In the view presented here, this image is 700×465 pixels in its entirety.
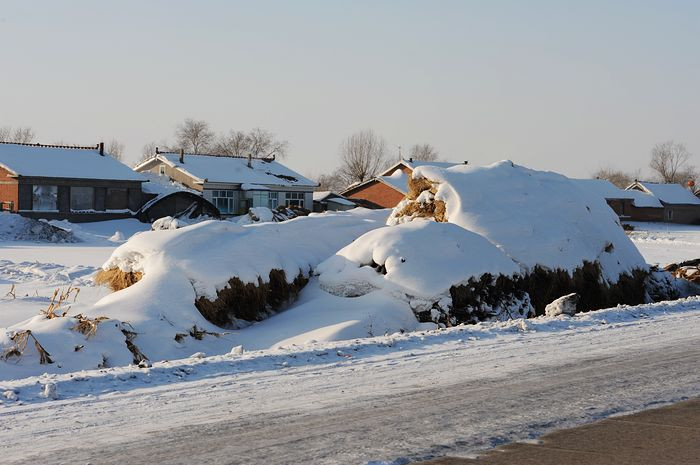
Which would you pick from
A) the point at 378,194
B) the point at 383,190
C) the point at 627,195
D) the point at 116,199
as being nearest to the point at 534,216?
the point at 116,199

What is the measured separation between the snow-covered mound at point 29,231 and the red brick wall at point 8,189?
30.1ft

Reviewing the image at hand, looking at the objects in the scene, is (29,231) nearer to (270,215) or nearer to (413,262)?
(270,215)

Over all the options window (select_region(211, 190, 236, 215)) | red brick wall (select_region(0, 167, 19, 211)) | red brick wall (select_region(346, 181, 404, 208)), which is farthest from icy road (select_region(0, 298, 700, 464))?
red brick wall (select_region(346, 181, 404, 208))

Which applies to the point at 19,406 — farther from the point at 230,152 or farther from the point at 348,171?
the point at 230,152

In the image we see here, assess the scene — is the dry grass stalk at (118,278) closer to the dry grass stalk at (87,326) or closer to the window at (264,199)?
the dry grass stalk at (87,326)

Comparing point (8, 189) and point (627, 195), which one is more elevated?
point (627, 195)

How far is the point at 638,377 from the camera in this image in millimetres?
10719

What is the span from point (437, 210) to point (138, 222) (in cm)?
4106

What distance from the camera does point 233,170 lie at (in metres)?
74.2

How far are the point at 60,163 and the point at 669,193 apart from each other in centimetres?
Result: 7651

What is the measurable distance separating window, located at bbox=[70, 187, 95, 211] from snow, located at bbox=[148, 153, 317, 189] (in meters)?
11.1

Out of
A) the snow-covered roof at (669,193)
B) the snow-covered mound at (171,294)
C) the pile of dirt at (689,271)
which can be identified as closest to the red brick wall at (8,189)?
the snow-covered mound at (171,294)

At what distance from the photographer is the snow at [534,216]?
68.3 ft

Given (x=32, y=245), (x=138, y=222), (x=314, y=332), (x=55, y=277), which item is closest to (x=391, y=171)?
(x=138, y=222)
